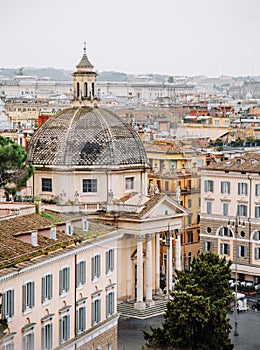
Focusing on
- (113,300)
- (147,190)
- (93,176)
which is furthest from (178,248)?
(93,176)

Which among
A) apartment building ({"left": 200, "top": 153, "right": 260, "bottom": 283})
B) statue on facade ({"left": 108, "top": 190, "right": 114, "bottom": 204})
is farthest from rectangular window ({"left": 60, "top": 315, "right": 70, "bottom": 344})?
apartment building ({"left": 200, "top": 153, "right": 260, "bottom": 283})

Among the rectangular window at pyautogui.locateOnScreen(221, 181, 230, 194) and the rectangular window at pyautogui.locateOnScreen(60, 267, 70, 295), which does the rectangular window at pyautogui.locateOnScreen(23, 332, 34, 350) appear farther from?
the rectangular window at pyautogui.locateOnScreen(221, 181, 230, 194)

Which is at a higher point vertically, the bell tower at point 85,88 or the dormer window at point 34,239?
the bell tower at point 85,88

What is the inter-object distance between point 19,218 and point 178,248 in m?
6.02

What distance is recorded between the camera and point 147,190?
7.59m

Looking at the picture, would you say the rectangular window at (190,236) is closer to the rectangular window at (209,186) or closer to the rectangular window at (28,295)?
the rectangular window at (209,186)

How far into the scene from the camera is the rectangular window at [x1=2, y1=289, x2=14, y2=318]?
827 centimetres

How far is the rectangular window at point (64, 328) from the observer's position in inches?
366

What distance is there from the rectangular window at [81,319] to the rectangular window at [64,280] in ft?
1.01

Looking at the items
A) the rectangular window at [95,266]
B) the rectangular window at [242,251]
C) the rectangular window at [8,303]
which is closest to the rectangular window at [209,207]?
the rectangular window at [242,251]

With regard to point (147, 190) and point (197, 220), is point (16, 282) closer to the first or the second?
point (147, 190)

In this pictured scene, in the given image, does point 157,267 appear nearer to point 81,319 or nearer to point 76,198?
point 81,319

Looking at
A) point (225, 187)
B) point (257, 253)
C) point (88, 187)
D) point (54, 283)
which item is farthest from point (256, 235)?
point (88, 187)

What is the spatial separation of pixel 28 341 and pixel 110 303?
2790mm
